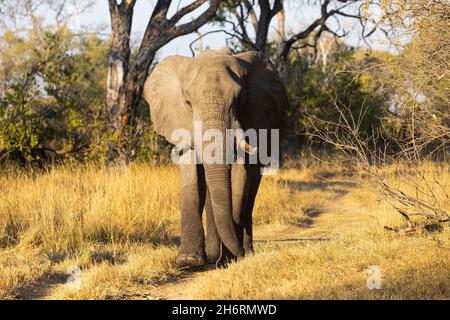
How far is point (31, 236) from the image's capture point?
24.6ft

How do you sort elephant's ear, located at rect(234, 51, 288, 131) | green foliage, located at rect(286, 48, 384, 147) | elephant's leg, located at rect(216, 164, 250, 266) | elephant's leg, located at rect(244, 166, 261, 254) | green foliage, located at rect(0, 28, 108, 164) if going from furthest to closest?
1. green foliage, located at rect(286, 48, 384, 147)
2. green foliage, located at rect(0, 28, 108, 164)
3. elephant's leg, located at rect(244, 166, 261, 254)
4. elephant's ear, located at rect(234, 51, 288, 131)
5. elephant's leg, located at rect(216, 164, 250, 266)

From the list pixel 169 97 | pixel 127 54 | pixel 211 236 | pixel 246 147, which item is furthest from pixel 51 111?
pixel 246 147

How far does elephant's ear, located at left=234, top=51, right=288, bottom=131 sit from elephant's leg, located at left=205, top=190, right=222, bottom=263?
2.92 ft

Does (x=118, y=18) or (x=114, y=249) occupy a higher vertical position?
(x=118, y=18)

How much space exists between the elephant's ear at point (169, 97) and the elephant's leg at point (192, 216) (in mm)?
417

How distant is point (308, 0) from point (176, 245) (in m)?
12.0

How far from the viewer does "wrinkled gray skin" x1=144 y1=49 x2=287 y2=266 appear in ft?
20.8

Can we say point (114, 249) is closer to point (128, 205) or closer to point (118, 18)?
point (128, 205)

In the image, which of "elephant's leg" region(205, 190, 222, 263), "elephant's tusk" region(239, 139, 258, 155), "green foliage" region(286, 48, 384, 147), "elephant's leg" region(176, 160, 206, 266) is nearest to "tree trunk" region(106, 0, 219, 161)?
"green foliage" region(286, 48, 384, 147)

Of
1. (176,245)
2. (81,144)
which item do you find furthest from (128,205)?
(81,144)

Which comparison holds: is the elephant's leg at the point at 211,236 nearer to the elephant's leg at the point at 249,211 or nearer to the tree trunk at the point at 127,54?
the elephant's leg at the point at 249,211

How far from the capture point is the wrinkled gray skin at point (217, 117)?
6.33 metres

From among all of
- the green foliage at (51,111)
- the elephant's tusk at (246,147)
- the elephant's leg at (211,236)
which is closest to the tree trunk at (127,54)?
the green foliage at (51,111)

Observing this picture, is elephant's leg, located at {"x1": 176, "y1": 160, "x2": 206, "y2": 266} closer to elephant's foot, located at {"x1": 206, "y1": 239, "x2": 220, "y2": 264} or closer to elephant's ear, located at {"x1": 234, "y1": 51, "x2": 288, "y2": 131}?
elephant's foot, located at {"x1": 206, "y1": 239, "x2": 220, "y2": 264}
